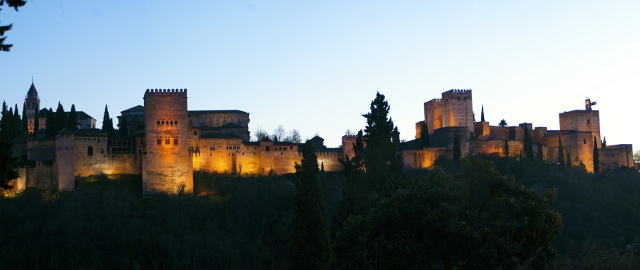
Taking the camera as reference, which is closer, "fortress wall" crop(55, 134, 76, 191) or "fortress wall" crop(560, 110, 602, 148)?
"fortress wall" crop(55, 134, 76, 191)

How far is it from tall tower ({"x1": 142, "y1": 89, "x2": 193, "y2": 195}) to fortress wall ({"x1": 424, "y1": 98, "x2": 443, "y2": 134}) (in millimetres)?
33110

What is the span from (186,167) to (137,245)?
31.5 ft

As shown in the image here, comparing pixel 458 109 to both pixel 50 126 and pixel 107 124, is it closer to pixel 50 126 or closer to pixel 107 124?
pixel 107 124

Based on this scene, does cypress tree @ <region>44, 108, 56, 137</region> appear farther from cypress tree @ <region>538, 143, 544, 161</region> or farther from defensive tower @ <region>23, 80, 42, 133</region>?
cypress tree @ <region>538, 143, 544, 161</region>

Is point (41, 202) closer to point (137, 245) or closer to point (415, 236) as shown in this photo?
point (137, 245)

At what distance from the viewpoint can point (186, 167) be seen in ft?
168

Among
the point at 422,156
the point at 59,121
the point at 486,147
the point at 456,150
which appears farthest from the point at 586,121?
the point at 59,121

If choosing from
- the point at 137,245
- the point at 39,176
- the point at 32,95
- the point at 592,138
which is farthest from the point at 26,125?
the point at 592,138

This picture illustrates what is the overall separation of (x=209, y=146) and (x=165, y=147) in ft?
19.6

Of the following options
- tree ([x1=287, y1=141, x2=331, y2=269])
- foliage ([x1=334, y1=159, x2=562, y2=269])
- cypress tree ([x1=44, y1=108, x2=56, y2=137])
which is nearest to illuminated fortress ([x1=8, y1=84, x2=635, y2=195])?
cypress tree ([x1=44, y1=108, x2=56, y2=137])

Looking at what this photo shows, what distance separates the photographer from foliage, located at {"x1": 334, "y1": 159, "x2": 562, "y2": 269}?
19.2 meters

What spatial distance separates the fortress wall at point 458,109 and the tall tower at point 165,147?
1291 inches

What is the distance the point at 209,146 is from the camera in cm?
5634

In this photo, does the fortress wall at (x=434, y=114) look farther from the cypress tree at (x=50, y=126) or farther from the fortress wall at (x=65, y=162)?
the cypress tree at (x=50, y=126)
